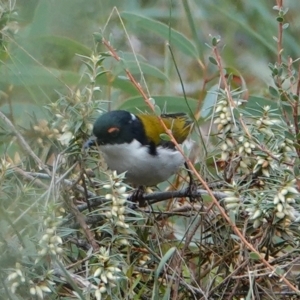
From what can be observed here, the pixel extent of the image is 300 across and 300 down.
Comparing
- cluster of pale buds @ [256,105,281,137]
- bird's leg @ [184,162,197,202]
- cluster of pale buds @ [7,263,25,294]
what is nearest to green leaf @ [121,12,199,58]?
bird's leg @ [184,162,197,202]

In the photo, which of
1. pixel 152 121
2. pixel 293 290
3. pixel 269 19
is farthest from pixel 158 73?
pixel 293 290

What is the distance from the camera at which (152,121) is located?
3.53 m

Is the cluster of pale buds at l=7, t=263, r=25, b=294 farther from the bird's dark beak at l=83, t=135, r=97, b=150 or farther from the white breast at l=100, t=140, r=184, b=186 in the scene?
the white breast at l=100, t=140, r=184, b=186

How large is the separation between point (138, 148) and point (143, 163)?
0.14m

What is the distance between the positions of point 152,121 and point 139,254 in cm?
122

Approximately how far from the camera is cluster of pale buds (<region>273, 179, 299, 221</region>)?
216 cm

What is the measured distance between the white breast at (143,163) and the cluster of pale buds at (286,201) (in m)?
1.06

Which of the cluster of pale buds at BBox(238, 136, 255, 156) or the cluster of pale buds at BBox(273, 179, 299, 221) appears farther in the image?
the cluster of pale buds at BBox(238, 136, 255, 156)

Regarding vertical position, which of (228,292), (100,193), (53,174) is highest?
(53,174)

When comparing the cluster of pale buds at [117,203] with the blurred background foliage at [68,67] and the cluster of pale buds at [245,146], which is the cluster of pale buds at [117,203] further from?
the cluster of pale buds at [245,146]

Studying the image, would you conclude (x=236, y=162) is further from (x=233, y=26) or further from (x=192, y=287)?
(x=233, y=26)

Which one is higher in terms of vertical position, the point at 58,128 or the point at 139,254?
the point at 58,128

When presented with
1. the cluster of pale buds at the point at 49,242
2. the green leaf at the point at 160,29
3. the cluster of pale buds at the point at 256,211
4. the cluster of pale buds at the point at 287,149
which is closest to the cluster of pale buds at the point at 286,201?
the cluster of pale buds at the point at 256,211

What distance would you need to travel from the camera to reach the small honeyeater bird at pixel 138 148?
124 inches
